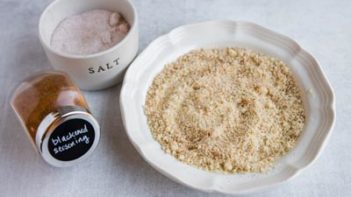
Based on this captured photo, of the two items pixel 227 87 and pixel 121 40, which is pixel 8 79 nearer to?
pixel 121 40

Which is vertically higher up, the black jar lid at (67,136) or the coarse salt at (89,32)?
the coarse salt at (89,32)

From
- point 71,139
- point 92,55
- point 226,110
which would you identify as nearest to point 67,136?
point 71,139

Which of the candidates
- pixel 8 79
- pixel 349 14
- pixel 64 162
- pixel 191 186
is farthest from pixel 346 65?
pixel 8 79

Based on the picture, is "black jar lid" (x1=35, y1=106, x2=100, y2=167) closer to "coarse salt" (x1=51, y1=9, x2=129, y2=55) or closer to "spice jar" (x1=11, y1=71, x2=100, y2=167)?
"spice jar" (x1=11, y1=71, x2=100, y2=167)

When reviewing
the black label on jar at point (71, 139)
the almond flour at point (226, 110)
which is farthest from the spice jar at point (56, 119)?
the almond flour at point (226, 110)

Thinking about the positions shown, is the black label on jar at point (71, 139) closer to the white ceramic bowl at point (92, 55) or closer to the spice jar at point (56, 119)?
the spice jar at point (56, 119)
